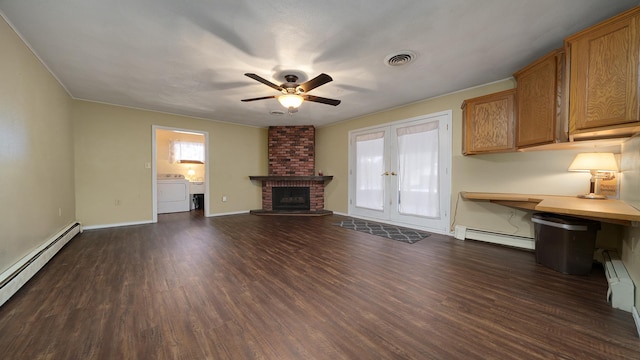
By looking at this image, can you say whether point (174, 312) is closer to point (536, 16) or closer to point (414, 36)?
point (414, 36)

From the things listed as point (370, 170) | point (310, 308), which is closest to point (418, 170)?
point (370, 170)

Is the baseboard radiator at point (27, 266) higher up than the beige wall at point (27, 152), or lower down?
lower down

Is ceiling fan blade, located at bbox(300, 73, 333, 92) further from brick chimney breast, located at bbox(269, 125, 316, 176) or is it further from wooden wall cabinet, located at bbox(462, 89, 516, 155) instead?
brick chimney breast, located at bbox(269, 125, 316, 176)

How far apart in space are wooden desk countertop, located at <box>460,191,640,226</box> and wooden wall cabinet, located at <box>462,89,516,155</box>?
67 cm

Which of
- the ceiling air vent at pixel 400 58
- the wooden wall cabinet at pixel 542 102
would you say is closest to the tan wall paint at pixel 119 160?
the ceiling air vent at pixel 400 58

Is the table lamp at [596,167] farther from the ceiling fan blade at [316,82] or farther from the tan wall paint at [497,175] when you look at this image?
the ceiling fan blade at [316,82]

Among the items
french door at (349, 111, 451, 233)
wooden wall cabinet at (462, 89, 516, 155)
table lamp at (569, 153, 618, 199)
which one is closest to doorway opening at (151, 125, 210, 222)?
french door at (349, 111, 451, 233)

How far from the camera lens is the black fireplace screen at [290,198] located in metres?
6.10

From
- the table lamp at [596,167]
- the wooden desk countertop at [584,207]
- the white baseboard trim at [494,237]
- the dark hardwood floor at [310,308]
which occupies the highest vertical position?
the table lamp at [596,167]

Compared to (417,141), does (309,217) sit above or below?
below

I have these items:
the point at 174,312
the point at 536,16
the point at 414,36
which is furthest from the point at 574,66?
the point at 174,312

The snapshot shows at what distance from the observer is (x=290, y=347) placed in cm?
131

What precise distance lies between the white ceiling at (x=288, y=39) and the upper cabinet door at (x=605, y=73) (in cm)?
17

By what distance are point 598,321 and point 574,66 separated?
212cm
